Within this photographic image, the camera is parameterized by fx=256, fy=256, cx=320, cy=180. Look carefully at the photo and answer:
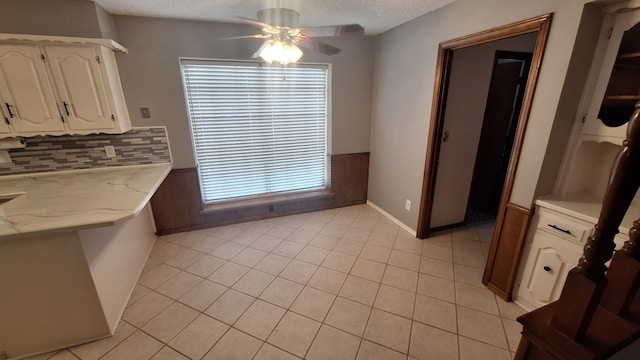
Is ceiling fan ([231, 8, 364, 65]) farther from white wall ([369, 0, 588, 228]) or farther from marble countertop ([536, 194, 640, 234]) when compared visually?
marble countertop ([536, 194, 640, 234])

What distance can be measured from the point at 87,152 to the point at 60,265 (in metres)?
1.36

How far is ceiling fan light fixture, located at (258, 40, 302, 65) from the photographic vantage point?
1759 millimetres

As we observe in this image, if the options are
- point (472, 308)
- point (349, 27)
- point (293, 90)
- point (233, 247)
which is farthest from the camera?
point (293, 90)

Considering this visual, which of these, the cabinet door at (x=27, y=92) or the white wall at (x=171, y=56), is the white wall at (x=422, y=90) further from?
the cabinet door at (x=27, y=92)

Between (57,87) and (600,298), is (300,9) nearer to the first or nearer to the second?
(57,87)

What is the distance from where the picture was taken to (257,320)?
6.08ft

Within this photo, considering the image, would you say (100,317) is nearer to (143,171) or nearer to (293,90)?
(143,171)

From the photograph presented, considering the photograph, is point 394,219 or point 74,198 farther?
point 394,219

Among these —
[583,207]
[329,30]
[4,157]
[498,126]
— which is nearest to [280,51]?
[329,30]

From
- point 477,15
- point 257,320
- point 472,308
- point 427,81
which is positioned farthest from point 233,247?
point 477,15

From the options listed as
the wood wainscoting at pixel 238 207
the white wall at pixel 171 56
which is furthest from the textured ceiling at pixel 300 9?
the wood wainscoting at pixel 238 207

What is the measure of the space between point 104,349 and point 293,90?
112 inches

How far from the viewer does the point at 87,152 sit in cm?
245

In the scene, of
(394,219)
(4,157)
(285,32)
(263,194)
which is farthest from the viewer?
(263,194)
